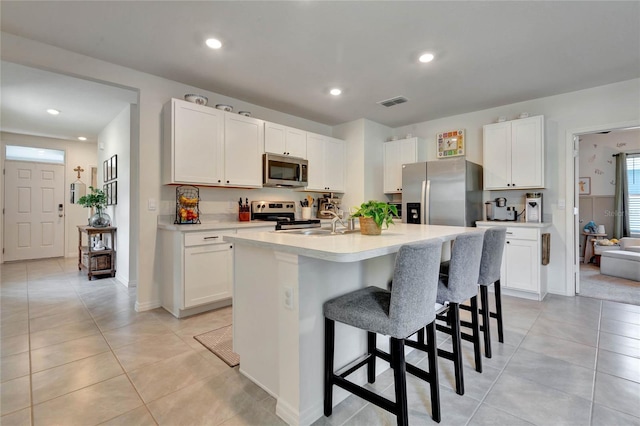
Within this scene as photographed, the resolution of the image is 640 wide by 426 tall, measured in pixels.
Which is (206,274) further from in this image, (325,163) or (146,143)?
(325,163)

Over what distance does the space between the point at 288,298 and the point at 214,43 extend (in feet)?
7.77

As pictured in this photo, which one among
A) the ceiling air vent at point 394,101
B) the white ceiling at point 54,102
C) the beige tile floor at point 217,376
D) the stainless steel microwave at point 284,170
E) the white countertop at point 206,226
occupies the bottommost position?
the beige tile floor at point 217,376

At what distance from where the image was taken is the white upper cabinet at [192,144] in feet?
10.4

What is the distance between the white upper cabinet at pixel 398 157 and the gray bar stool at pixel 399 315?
360 cm

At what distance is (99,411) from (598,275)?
6.55 meters

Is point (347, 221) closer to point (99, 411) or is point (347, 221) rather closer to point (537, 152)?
point (99, 411)

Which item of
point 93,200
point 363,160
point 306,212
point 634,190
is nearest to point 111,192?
point 93,200

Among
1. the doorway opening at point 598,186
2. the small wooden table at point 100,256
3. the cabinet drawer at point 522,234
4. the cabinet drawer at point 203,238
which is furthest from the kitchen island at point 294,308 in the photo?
the doorway opening at point 598,186

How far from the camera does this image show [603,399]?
175cm

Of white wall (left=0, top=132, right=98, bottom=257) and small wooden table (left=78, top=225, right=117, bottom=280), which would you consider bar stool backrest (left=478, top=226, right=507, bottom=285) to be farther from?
white wall (left=0, top=132, right=98, bottom=257)

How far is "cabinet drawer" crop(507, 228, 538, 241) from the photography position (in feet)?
11.8

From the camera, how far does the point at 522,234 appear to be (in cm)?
368

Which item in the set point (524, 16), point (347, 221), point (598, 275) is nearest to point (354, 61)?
point (524, 16)

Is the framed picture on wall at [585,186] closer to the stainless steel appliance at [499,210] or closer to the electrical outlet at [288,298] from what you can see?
the stainless steel appliance at [499,210]
